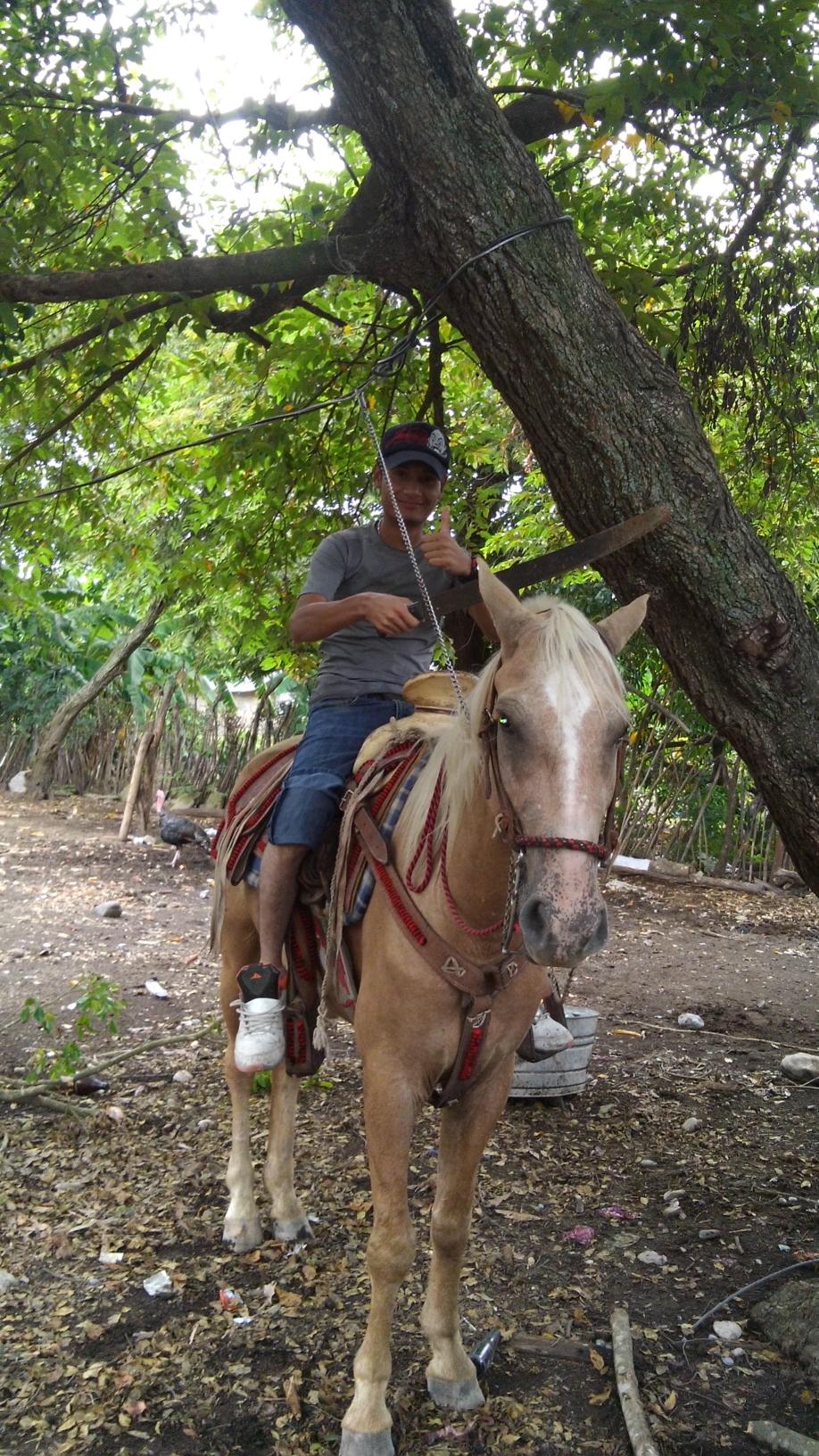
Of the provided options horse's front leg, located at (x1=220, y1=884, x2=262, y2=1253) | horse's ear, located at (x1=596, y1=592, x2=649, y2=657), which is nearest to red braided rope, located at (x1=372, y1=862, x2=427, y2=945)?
horse's ear, located at (x1=596, y1=592, x2=649, y2=657)

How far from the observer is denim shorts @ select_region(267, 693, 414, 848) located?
3189 millimetres

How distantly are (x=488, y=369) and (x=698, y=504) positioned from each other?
884 millimetres

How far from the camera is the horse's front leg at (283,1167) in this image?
147 inches

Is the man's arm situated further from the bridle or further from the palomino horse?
the bridle

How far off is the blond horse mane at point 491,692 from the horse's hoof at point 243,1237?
6.02ft

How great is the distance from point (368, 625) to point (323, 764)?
1.84ft

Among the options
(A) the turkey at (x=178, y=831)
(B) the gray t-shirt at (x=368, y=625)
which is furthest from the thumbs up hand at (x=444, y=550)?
(A) the turkey at (x=178, y=831)

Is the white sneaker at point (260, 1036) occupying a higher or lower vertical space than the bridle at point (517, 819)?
lower

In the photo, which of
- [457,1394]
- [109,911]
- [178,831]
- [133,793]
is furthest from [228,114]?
[133,793]

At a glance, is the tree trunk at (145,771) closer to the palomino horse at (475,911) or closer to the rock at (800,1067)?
the rock at (800,1067)

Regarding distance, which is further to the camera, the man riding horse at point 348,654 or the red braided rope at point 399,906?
the man riding horse at point 348,654

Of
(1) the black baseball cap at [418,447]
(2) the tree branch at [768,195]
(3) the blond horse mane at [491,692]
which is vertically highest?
(2) the tree branch at [768,195]

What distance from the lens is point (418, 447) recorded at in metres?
3.42

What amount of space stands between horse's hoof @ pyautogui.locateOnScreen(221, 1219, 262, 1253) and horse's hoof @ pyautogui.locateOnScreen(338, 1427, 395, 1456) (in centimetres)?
111
